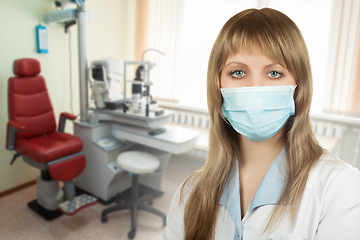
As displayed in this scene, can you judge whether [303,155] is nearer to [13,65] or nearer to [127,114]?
[127,114]

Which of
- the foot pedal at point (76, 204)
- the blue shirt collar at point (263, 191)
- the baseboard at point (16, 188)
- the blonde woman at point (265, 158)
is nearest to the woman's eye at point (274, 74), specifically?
the blonde woman at point (265, 158)

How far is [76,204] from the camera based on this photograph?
2.28 m

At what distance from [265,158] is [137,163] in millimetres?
1446

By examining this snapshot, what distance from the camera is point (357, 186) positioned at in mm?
661

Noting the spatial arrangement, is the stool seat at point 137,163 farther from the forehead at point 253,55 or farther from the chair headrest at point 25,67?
the forehead at point 253,55

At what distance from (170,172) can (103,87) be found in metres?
1.42

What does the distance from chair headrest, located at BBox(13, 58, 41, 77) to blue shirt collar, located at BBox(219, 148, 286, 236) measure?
7.12 feet

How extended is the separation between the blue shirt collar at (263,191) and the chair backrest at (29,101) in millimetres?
2126

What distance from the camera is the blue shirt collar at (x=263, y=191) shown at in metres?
0.79

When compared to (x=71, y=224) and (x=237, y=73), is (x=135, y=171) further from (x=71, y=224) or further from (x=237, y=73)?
(x=237, y=73)

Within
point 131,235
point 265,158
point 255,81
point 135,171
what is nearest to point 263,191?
point 265,158

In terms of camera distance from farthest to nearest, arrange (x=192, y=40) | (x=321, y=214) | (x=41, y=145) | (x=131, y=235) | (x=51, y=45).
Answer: (x=192, y=40)
(x=51, y=45)
(x=41, y=145)
(x=131, y=235)
(x=321, y=214)

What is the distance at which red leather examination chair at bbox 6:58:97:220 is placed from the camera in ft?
7.13

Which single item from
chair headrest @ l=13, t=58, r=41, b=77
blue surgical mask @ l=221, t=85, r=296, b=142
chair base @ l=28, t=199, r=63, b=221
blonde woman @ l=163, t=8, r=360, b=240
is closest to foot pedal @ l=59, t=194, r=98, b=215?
chair base @ l=28, t=199, r=63, b=221
